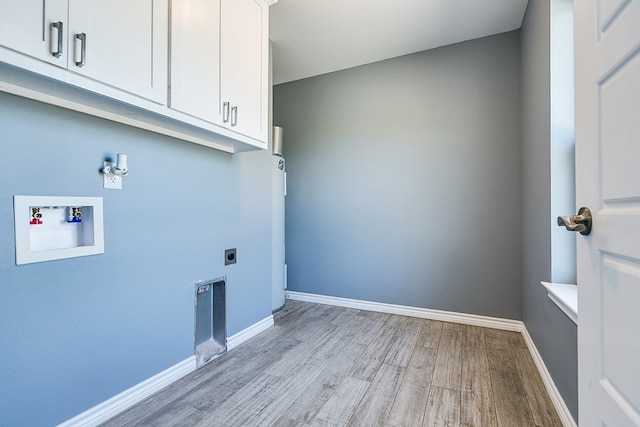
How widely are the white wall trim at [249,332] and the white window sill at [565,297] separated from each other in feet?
6.82

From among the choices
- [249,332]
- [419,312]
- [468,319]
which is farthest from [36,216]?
[468,319]

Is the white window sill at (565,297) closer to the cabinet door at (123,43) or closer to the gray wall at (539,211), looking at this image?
the gray wall at (539,211)

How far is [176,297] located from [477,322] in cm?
255

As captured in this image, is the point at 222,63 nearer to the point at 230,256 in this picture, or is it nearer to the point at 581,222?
the point at 230,256

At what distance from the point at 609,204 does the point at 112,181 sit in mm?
1910

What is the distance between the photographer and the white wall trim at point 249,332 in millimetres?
2186

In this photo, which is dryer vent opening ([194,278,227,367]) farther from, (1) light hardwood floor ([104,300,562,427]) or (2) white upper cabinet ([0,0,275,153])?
(2) white upper cabinet ([0,0,275,153])

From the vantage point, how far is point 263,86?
209 cm

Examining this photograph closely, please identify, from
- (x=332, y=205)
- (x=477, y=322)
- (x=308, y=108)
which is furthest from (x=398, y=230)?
(x=308, y=108)

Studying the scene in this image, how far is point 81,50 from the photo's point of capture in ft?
3.49

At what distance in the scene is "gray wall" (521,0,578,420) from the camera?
1.44 m

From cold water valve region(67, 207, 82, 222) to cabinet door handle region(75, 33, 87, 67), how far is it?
0.67m

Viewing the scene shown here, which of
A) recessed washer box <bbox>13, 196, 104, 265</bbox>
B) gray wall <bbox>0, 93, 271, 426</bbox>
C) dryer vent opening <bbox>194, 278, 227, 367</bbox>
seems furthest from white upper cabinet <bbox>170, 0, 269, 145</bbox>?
dryer vent opening <bbox>194, 278, 227, 367</bbox>

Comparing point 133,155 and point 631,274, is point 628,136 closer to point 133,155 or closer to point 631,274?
point 631,274
